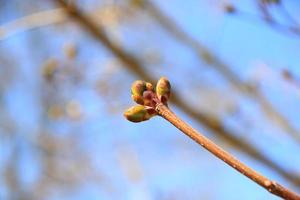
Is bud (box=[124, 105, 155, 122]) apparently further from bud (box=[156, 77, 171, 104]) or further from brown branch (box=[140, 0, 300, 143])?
brown branch (box=[140, 0, 300, 143])

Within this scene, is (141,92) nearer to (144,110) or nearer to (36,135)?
(144,110)

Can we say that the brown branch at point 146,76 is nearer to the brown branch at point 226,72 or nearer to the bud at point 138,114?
the brown branch at point 226,72

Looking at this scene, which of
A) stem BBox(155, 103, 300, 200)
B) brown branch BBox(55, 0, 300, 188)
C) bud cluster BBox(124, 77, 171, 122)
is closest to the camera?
stem BBox(155, 103, 300, 200)

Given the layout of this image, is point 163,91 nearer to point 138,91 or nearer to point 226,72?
point 138,91

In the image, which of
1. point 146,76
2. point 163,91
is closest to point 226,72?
point 146,76

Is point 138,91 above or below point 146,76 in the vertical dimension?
above

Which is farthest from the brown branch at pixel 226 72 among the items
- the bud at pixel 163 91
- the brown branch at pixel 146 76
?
the bud at pixel 163 91

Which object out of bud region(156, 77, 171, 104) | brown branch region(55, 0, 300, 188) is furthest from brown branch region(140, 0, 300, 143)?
bud region(156, 77, 171, 104)
